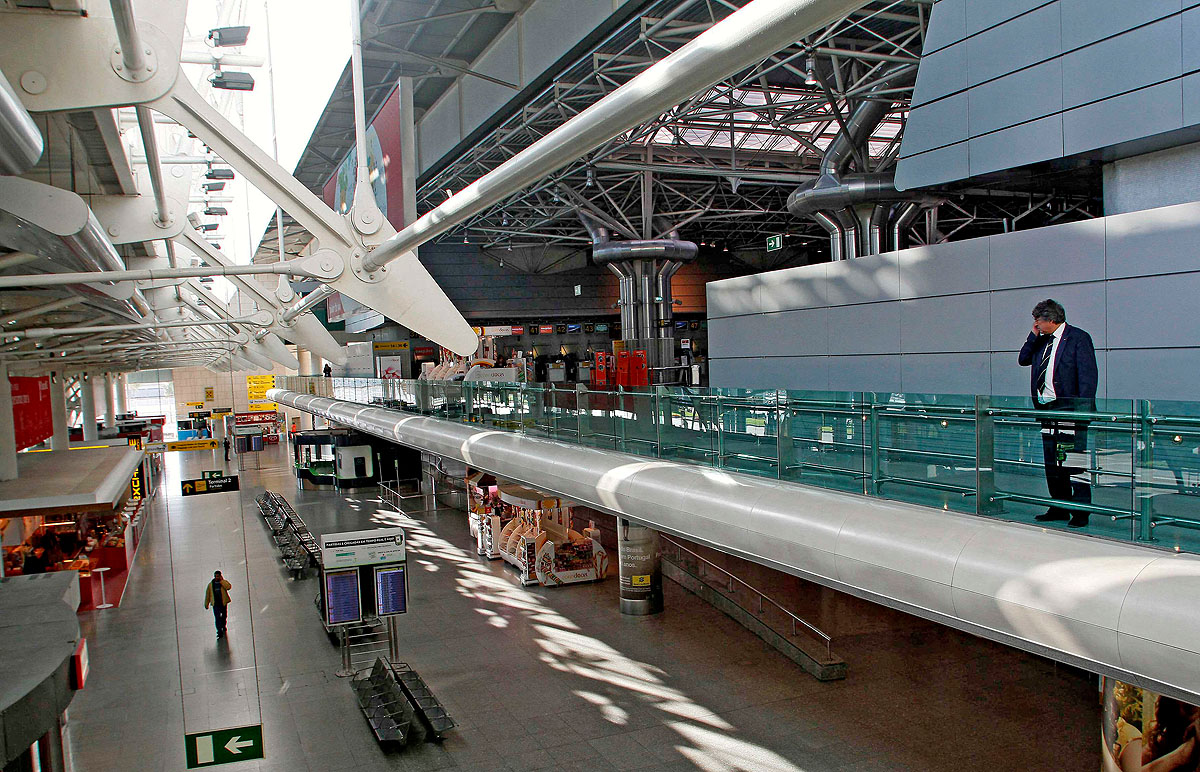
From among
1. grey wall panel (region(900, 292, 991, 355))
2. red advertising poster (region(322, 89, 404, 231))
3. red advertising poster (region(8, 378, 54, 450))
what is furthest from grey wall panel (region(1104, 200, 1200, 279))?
red advertising poster (region(8, 378, 54, 450))

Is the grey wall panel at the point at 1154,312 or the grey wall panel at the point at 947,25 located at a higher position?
the grey wall panel at the point at 947,25

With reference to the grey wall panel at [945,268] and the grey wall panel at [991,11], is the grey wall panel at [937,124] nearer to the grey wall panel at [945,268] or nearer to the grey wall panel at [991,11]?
the grey wall panel at [991,11]

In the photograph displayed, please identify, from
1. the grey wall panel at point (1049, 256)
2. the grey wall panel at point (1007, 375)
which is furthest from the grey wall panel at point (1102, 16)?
the grey wall panel at point (1007, 375)

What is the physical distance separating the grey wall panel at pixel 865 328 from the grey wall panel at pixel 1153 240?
397 cm

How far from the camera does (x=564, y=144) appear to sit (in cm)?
402

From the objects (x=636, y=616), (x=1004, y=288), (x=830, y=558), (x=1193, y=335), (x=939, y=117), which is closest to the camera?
(x=830, y=558)

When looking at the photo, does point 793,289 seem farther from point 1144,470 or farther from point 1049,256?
point 1144,470

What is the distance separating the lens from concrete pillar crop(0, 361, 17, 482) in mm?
16453

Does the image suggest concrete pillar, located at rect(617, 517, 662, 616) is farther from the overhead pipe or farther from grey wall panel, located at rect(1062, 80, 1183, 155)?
the overhead pipe

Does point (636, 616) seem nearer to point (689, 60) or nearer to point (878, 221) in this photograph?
point (878, 221)

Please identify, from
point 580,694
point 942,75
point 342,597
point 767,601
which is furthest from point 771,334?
point 342,597

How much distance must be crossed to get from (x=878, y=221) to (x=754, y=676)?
38.5ft

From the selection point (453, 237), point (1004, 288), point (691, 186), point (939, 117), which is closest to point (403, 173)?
point (939, 117)

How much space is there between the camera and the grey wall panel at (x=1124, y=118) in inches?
404
